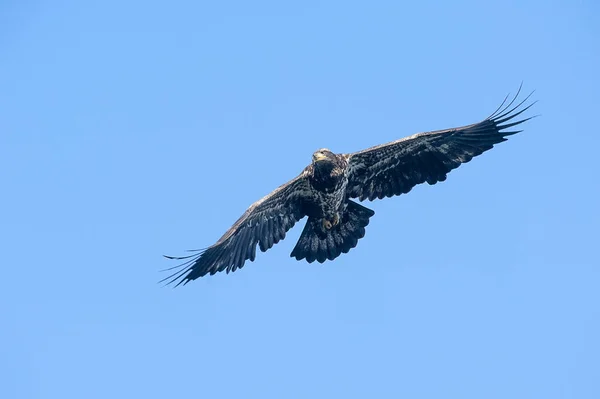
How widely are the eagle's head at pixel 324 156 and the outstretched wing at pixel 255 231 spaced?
68 cm

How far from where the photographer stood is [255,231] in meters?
31.2

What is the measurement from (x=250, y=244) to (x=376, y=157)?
2623mm

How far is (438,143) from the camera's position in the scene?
30750 millimetres

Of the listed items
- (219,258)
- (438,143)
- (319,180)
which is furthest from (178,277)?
(438,143)

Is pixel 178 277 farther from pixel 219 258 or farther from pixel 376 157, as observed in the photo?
pixel 376 157

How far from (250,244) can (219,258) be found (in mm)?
612

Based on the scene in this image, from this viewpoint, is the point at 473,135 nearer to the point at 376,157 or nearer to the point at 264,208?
the point at 376,157

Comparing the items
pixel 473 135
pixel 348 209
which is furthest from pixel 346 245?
pixel 473 135

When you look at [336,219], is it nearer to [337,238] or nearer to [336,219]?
[336,219]

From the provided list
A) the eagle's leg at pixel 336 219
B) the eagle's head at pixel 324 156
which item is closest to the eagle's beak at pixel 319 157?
the eagle's head at pixel 324 156

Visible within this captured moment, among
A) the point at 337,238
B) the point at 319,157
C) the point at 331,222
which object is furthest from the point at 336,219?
the point at 319,157

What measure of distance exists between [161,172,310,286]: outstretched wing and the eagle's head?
2.23 feet

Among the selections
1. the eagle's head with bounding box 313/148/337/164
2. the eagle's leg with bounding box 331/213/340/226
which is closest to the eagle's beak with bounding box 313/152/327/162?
the eagle's head with bounding box 313/148/337/164

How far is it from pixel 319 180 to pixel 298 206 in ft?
3.05
